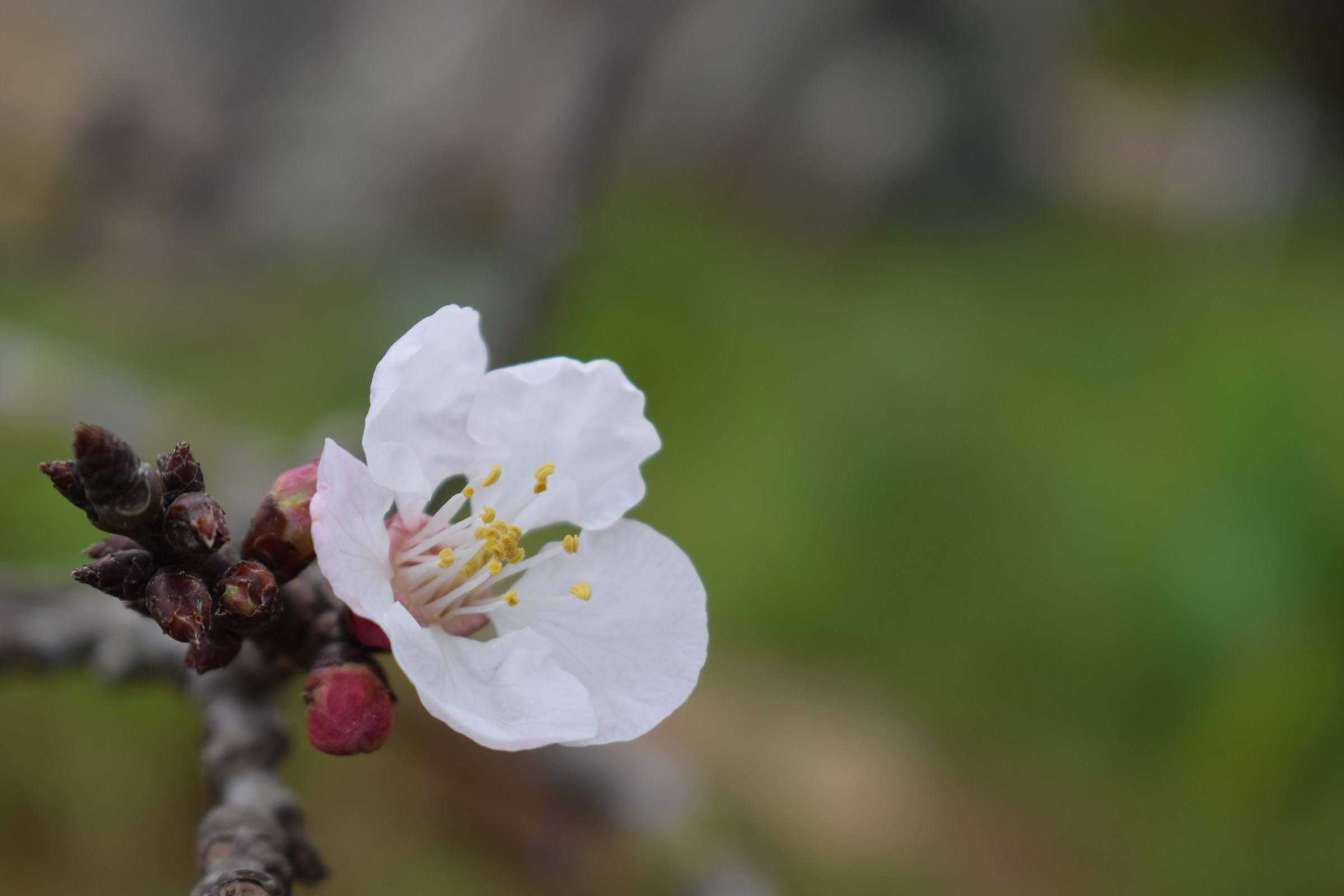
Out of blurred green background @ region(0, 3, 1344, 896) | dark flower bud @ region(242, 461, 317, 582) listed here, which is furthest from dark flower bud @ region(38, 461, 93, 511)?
blurred green background @ region(0, 3, 1344, 896)

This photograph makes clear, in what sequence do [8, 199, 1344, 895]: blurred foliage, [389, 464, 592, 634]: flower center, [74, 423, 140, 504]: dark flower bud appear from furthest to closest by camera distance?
1. [8, 199, 1344, 895]: blurred foliage
2. [389, 464, 592, 634]: flower center
3. [74, 423, 140, 504]: dark flower bud

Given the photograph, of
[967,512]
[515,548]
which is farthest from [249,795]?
[967,512]

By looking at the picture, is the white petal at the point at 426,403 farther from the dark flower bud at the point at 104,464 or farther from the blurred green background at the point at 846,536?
the blurred green background at the point at 846,536

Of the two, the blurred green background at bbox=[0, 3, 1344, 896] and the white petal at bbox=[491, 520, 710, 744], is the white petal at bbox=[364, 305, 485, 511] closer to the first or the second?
the white petal at bbox=[491, 520, 710, 744]

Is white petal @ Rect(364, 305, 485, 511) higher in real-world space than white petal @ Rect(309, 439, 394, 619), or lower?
higher

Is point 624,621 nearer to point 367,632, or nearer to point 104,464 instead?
point 367,632

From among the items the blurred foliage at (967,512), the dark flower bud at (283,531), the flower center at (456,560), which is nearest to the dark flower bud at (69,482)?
the dark flower bud at (283,531)
